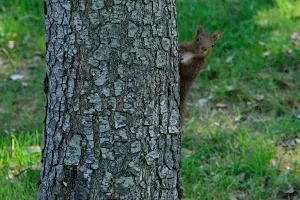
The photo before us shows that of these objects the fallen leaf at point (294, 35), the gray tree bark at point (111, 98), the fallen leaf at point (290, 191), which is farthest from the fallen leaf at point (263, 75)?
the gray tree bark at point (111, 98)

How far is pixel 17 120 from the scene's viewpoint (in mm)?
4641

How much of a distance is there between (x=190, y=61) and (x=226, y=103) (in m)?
1.84

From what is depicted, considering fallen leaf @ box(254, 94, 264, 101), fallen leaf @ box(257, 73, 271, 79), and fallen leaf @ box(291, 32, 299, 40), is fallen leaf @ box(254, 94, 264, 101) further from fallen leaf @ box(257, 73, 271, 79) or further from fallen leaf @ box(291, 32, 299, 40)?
fallen leaf @ box(291, 32, 299, 40)

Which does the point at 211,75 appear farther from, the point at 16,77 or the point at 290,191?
the point at 290,191

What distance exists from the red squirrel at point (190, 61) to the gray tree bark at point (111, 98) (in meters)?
0.24

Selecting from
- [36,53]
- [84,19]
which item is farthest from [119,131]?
[36,53]

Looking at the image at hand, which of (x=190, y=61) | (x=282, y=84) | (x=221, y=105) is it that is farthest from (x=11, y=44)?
(x=190, y=61)

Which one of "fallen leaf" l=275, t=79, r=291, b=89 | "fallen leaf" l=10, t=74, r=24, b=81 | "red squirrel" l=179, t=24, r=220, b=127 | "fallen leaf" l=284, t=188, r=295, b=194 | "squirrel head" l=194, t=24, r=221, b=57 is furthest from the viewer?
"fallen leaf" l=10, t=74, r=24, b=81

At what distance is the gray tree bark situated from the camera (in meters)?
2.51

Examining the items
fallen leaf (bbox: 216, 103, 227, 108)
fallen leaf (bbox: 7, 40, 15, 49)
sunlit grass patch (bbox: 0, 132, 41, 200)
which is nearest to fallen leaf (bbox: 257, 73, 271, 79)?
fallen leaf (bbox: 216, 103, 227, 108)

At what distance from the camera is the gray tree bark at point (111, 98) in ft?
8.23

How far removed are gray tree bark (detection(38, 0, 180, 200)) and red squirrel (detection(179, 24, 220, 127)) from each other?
235mm

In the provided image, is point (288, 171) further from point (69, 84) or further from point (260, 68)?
point (69, 84)

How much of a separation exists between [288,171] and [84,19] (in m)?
1.85
